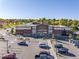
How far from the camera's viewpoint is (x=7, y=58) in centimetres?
1941

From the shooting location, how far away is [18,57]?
68.1 ft

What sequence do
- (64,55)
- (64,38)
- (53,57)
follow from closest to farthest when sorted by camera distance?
(53,57), (64,55), (64,38)

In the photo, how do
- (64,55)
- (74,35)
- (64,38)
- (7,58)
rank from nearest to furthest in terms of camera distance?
(7,58) < (64,55) < (64,38) < (74,35)

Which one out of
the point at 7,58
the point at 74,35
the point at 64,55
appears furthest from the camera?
the point at 74,35

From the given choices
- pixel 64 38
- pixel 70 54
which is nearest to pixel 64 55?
pixel 70 54

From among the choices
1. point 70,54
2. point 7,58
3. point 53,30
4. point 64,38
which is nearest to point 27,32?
point 53,30

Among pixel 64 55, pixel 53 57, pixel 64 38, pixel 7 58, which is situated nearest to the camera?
pixel 7 58

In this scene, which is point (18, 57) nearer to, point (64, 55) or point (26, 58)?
point (26, 58)

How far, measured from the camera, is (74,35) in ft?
133

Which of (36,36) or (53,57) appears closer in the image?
(53,57)

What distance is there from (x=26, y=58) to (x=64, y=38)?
1861 cm

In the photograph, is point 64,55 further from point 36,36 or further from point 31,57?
point 36,36

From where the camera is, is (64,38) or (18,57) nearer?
(18,57)

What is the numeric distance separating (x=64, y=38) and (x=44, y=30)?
4876 mm
